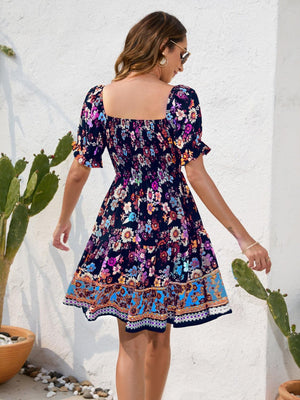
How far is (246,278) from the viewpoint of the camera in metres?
2.72

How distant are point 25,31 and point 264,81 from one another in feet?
5.88

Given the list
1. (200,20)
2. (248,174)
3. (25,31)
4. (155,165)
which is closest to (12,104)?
(25,31)

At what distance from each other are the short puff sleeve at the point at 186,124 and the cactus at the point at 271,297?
60 centimetres

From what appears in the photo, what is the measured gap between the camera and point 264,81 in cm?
299

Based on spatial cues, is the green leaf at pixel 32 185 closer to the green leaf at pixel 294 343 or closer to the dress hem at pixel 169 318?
the dress hem at pixel 169 318

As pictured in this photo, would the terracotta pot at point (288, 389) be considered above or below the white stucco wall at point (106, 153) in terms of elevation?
below

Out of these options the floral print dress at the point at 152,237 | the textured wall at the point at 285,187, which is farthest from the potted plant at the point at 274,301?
the floral print dress at the point at 152,237

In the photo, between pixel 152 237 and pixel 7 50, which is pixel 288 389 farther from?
pixel 7 50

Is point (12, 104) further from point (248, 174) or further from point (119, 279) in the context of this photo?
point (119, 279)

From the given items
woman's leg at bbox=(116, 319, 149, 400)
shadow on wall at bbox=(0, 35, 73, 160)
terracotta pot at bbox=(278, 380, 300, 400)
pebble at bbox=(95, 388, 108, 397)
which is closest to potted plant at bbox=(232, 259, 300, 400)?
terracotta pot at bbox=(278, 380, 300, 400)

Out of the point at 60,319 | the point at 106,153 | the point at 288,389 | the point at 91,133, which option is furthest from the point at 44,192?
the point at 288,389

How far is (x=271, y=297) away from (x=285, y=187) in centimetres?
55

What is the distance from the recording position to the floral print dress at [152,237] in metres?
2.30

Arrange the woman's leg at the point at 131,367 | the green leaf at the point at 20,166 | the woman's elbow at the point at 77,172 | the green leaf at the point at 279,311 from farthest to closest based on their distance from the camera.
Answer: the green leaf at the point at 20,166 → the green leaf at the point at 279,311 → the woman's elbow at the point at 77,172 → the woman's leg at the point at 131,367
